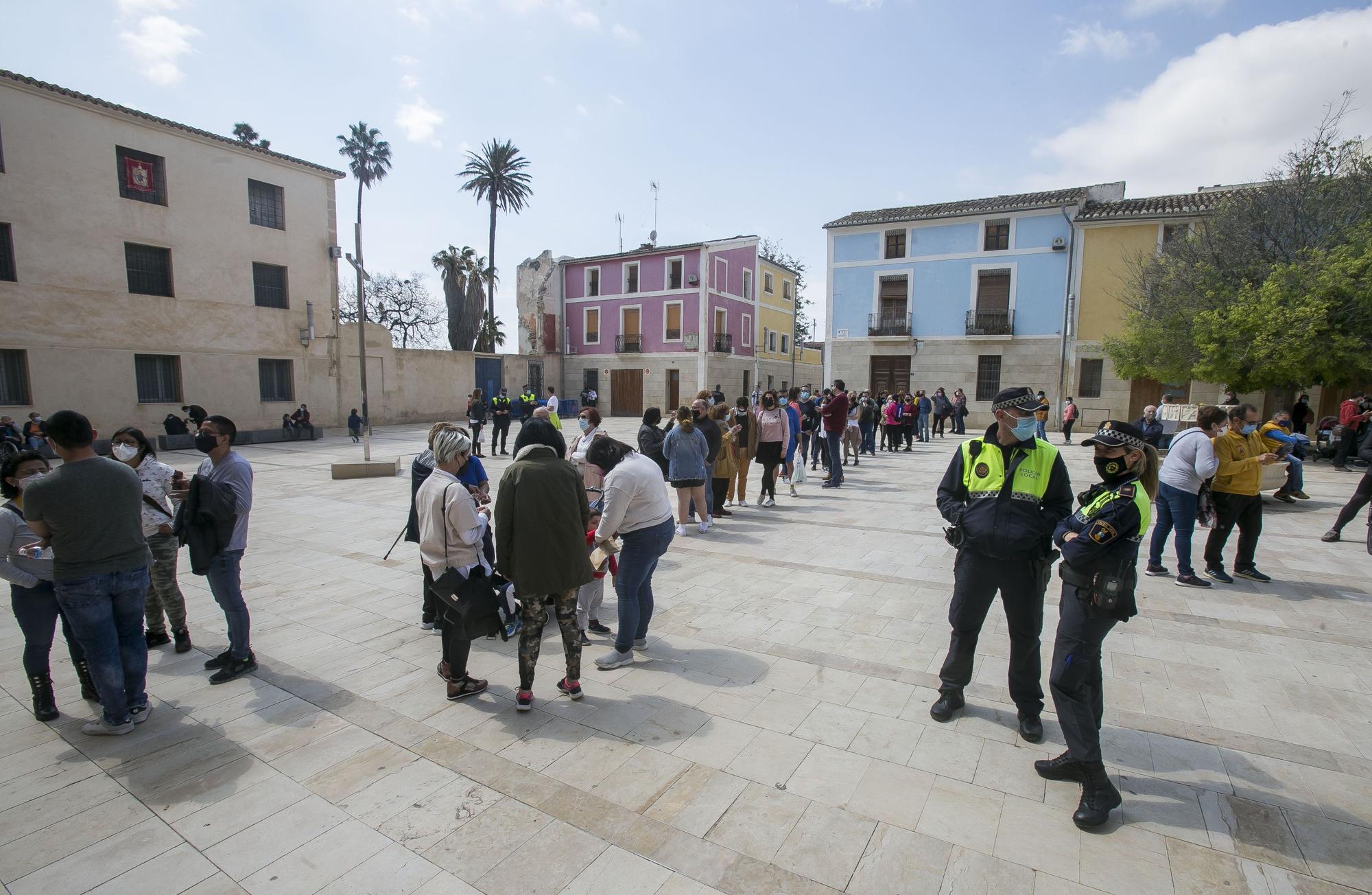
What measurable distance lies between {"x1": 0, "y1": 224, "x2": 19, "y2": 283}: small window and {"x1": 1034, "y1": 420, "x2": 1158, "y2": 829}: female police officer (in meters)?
23.7

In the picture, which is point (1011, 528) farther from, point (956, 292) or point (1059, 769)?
point (956, 292)

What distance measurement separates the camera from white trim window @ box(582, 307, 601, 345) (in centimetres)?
3553

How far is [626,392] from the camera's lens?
3462 centimetres

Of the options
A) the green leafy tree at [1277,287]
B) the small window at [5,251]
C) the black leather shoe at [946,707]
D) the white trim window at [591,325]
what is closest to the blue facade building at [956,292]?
the green leafy tree at [1277,287]

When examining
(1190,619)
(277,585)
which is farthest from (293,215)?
(1190,619)

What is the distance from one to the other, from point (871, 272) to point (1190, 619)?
25377 mm

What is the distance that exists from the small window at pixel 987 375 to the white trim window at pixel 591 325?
19.1m

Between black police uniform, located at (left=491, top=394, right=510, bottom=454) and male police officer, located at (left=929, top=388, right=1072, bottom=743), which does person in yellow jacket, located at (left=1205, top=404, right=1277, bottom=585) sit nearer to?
male police officer, located at (left=929, top=388, right=1072, bottom=743)

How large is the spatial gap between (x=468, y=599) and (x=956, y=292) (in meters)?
27.2

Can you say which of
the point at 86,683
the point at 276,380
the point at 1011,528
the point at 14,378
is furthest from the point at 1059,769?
the point at 276,380

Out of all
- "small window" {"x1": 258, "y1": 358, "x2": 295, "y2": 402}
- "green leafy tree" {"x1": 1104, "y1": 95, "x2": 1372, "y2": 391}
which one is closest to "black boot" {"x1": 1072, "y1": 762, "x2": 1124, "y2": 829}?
"green leafy tree" {"x1": 1104, "y1": 95, "x2": 1372, "y2": 391}

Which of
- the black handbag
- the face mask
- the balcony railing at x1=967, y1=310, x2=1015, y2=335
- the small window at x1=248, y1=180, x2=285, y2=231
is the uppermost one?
the small window at x1=248, y1=180, x2=285, y2=231

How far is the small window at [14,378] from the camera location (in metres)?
16.5

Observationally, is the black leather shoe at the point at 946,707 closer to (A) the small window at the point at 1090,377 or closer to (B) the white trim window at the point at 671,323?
(A) the small window at the point at 1090,377
